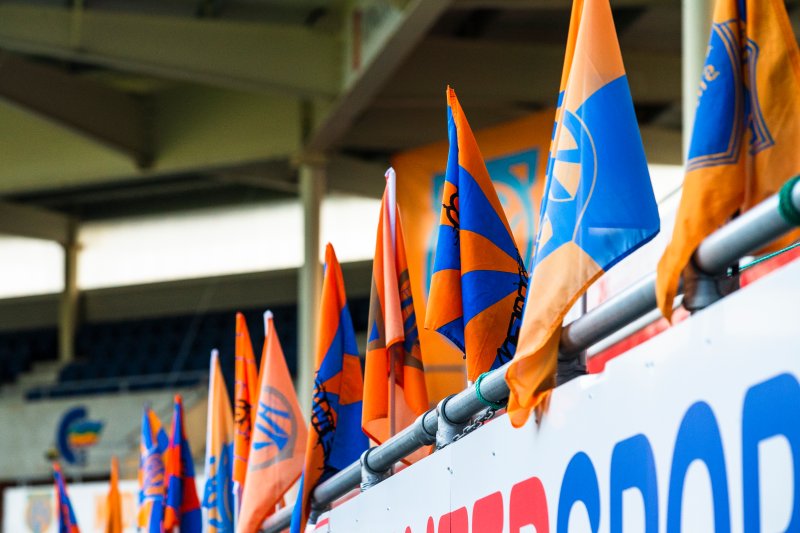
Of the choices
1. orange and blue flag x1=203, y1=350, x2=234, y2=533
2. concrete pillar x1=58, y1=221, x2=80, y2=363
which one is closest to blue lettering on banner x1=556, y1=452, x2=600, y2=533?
orange and blue flag x1=203, y1=350, x2=234, y2=533

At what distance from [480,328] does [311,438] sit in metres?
1.48

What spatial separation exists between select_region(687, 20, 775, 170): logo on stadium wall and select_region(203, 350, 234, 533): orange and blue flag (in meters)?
4.77

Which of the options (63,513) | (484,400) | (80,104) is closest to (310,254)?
(80,104)

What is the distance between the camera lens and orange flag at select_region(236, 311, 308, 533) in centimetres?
509

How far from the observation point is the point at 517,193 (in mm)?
11625

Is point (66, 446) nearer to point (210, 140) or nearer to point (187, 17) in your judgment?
point (210, 140)

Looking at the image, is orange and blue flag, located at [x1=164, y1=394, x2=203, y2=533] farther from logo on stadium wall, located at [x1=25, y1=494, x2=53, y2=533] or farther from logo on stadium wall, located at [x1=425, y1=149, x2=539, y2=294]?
logo on stadium wall, located at [x1=25, y1=494, x2=53, y2=533]

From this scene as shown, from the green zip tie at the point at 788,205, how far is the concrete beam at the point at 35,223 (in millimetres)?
20262

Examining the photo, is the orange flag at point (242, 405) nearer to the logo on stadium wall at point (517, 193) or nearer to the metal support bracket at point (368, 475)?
the metal support bracket at point (368, 475)

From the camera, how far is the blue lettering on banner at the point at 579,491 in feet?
6.44

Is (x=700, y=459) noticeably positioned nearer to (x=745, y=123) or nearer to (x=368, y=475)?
(x=745, y=123)

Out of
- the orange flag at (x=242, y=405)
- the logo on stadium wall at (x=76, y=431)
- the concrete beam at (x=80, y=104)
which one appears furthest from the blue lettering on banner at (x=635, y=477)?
the logo on stadium wall at (x=76, y=431)

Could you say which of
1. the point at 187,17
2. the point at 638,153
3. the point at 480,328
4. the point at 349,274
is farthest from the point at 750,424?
the point at 349,274

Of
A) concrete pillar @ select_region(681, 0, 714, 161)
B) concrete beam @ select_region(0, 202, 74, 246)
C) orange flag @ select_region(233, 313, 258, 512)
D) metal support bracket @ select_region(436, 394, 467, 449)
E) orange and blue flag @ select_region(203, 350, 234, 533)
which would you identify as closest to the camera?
metal support bracket @ select_region(436, 394, 467, 449)
